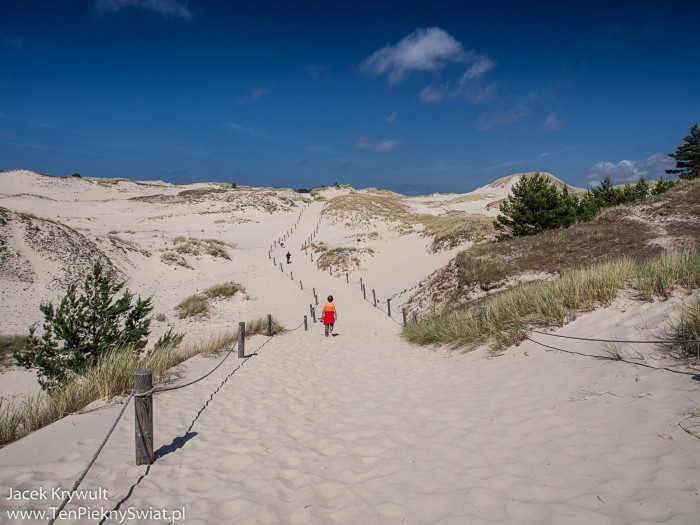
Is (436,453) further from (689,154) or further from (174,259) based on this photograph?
(689,154)

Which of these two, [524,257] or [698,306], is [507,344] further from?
[524,257]

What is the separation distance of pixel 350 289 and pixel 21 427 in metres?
23.0

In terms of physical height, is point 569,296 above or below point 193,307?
above

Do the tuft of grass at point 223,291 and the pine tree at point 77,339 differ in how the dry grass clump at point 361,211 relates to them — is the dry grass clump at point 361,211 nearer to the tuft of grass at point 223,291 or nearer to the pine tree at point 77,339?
the tuft of grass at point 223,291

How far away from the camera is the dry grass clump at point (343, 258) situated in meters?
32.6

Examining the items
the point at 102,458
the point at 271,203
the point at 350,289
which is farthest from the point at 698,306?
the point at 271,203

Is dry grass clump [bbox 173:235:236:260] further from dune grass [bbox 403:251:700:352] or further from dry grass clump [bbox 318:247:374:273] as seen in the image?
dune grass [bbox 403:251:700:352]

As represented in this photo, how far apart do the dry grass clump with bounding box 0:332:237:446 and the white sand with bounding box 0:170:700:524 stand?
0.97 ft

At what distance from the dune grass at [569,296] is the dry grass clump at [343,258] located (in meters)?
22.4

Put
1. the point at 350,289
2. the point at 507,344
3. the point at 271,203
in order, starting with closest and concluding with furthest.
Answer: the point at 507,344, the point at 350,289, the point at 271,203

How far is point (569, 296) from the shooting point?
812cm

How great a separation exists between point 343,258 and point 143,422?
97.5 feet

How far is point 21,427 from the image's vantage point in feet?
16.4

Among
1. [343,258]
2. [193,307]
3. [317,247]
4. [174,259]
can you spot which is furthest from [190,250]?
[193,307]
